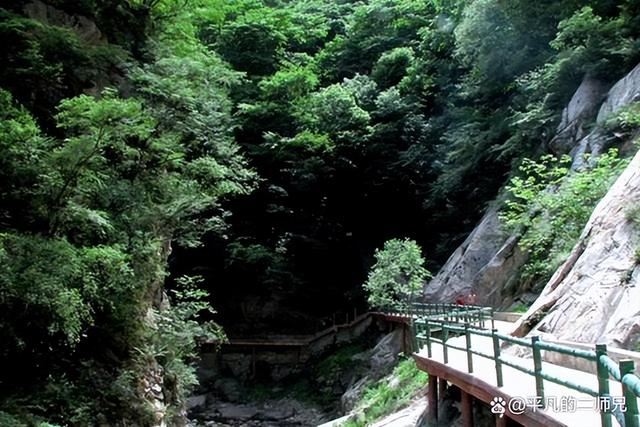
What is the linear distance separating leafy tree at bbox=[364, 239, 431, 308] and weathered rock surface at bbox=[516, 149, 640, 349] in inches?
395

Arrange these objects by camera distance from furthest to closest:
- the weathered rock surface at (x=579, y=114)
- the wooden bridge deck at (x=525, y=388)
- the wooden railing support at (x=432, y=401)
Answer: the weathered rock surface at (x=579, y=114) → the wooden railing support at (x=432, y=401) → the wooden bridge deck at (x=525, y=388)

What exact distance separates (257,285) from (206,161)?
18.5m

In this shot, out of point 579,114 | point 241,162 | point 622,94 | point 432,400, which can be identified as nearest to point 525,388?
point 432,400

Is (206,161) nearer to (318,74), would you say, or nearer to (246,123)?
(246,123)

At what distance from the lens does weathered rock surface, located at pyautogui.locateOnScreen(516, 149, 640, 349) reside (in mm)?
7434

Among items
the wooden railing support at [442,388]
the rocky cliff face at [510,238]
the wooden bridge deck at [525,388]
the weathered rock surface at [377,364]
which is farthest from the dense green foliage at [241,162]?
the wooden bridge deck at [525,388]

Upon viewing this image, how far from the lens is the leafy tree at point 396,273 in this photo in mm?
21141

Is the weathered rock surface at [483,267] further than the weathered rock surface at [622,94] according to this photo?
Yes

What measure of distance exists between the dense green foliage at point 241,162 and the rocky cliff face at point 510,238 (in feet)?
2.97

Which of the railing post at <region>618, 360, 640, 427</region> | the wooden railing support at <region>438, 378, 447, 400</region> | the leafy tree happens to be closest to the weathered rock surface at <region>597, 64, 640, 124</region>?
the leafy tree

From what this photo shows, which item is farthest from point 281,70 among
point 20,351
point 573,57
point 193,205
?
point 20,351

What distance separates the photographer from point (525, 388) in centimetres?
648

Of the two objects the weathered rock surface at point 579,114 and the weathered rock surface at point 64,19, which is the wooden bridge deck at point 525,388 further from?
the weathered rock surface at point 64,19

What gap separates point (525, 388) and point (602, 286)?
122 inches
